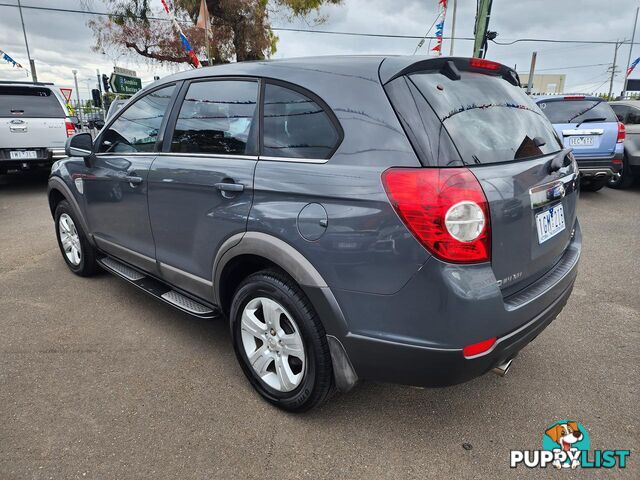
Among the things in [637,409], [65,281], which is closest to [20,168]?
[65,281]

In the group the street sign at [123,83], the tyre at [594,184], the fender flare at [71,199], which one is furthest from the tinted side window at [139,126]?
the street sign at [123,83]

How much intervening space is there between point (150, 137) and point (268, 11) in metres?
21.0

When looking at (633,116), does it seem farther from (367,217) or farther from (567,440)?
(367,217)

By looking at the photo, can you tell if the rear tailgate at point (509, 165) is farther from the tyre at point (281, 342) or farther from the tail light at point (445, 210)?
the tyre at point (281, 342)

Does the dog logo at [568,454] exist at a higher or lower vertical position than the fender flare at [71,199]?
lower

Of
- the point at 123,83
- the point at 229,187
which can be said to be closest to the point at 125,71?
the point at 123,83

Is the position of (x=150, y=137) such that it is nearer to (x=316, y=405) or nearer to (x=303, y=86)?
(x=303, y=86)

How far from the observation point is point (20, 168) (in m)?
8.34

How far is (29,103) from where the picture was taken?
830cm

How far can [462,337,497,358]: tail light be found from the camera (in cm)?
173

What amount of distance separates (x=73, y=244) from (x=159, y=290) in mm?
1666

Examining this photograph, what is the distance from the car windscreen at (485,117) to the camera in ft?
6.04

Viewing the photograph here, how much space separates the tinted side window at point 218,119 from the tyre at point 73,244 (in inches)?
71.1

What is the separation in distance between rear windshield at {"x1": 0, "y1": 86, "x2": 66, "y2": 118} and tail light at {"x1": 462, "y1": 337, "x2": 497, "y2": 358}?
9146 mm
